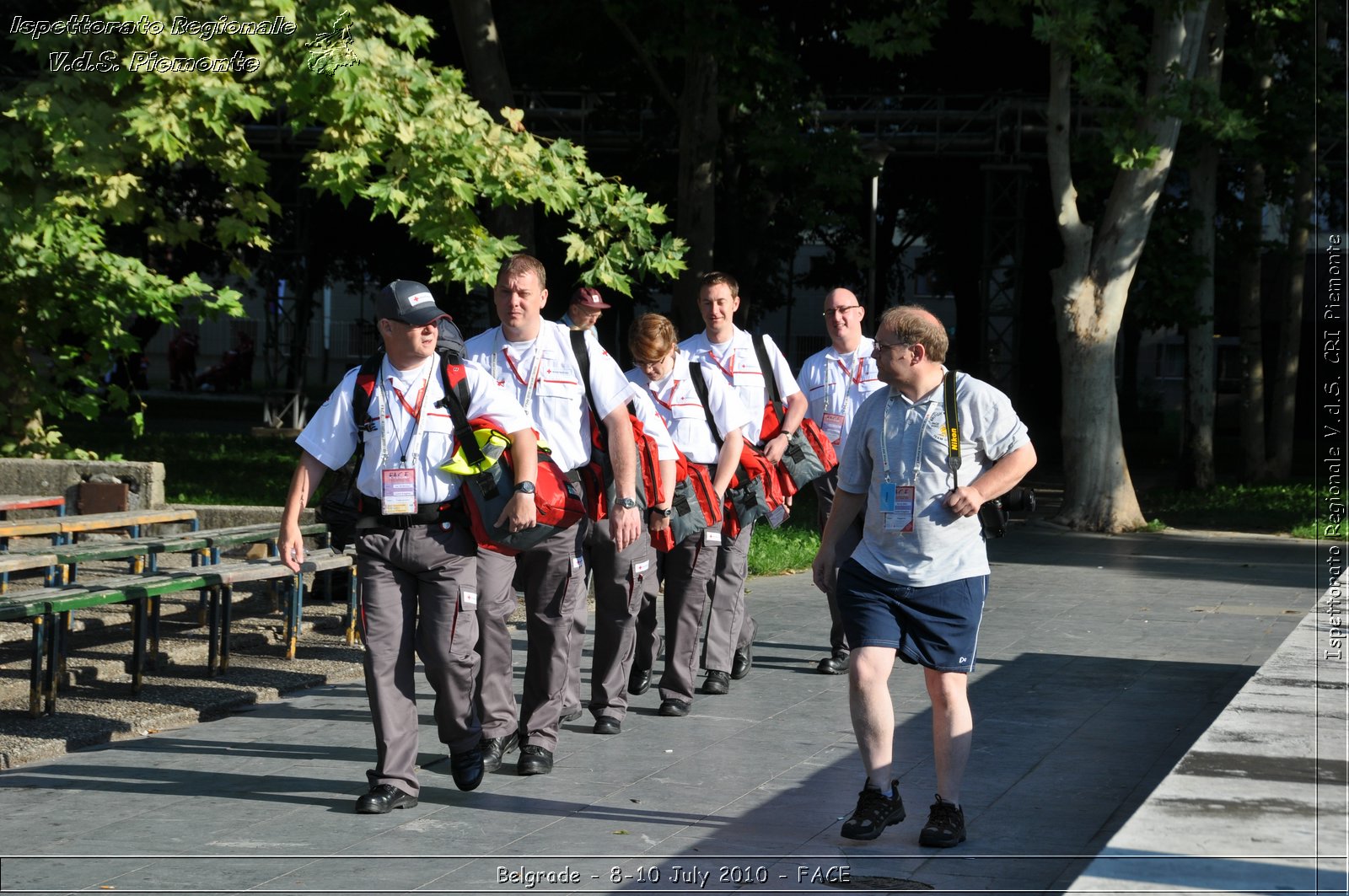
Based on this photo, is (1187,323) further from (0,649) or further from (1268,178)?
(0,649)

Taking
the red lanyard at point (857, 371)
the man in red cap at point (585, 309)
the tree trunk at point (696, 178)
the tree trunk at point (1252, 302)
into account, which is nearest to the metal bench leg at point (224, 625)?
the man in red cap at point (585, 309)

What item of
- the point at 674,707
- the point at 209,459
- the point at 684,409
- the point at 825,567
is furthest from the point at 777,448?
the point at 209,459

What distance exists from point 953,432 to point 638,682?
3.15 m

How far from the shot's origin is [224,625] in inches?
328

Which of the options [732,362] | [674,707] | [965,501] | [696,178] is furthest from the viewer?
[696,178]

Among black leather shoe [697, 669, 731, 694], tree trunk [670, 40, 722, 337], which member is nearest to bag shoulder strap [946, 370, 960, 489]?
black leather shoe [697, 669, 731, 694]

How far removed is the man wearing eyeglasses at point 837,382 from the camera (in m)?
8.65

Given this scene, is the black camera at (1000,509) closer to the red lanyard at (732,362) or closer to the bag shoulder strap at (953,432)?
the bag shoulder strap at (953,432)

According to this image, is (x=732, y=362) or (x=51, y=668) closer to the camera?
(x=51, y=668)

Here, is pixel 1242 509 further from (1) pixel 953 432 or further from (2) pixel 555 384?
(1) pixel 953 432

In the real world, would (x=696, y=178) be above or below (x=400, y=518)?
above

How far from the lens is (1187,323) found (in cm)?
2267

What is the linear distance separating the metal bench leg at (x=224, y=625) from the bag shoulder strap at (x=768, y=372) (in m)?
2.97

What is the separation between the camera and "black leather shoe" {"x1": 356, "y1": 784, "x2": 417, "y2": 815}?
5637 millimetres
